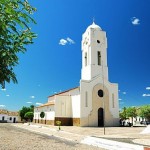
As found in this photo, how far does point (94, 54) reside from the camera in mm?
46594

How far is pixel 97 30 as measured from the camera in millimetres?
48562

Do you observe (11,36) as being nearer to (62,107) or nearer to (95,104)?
(95,104)

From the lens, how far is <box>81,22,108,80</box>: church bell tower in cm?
4584

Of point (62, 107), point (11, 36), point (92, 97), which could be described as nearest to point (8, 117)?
point (62, 107)

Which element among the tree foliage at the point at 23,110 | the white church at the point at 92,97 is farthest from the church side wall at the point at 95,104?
the tree foliage at the point at 23,110

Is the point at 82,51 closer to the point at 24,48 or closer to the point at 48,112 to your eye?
the point at 48,112

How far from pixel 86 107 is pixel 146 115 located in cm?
6262

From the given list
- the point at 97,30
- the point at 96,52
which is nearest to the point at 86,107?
the point at 96,52

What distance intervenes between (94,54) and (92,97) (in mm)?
8660

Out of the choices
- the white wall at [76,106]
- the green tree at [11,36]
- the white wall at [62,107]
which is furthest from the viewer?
the white wall at [62,107]

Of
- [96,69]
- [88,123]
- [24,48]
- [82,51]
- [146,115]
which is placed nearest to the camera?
[24,48]

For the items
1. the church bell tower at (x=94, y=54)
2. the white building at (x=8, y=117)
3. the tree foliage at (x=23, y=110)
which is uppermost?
the church bell tower at (x=94, y=54)

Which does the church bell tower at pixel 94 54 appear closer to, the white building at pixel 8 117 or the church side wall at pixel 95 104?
the church side wall at pixel 95 104

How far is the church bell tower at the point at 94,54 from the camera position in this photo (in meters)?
45.8
